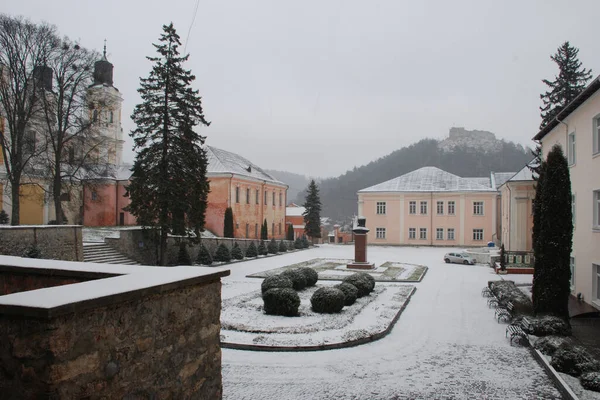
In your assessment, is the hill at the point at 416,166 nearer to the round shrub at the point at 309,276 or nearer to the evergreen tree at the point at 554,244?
the round shrub at the point at 309,276

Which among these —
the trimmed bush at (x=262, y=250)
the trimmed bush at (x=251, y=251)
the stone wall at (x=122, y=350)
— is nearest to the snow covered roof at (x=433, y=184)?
the trimmed bush at (x=262, y=250)

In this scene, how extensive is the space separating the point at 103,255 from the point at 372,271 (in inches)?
574

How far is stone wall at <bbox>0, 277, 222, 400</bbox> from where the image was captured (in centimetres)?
320

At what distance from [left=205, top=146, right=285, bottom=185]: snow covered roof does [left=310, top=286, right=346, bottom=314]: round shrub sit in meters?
28.2

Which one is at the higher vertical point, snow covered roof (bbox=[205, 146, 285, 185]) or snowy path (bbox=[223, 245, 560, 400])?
snow covered roof (bbox=[205, 146, 285, 185])

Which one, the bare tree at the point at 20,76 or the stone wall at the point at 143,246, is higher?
the bare tree at the point at 20,76

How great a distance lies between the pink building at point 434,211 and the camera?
4953cm

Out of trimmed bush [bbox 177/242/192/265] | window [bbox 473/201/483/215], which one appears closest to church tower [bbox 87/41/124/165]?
trimmed bush [bbox 177/242/192/265]

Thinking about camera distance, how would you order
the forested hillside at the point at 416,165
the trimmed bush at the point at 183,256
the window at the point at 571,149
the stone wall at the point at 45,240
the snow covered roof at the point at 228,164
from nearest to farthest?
the stone wall at the point at 45,240, the window at the point at 571,149, the trimmed bush at the point at 183,256, the snow covered roof at the point at 228,164, the forested hillside at the point at 416,165

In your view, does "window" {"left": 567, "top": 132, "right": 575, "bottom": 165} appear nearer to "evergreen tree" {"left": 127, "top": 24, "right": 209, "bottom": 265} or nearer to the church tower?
"evergreen tree" {"left": 127, "top": 24, "right": 209, "bottom": 265}

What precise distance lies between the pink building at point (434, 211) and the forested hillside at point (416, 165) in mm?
38044

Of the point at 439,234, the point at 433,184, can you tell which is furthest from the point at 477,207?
the point at 433,184

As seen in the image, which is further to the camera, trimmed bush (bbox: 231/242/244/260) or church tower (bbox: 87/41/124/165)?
church tower (bbox: 87/41/124/165)

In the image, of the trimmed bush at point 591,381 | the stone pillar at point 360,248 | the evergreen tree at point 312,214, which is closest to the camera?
the trimmed bush at point 591,381
